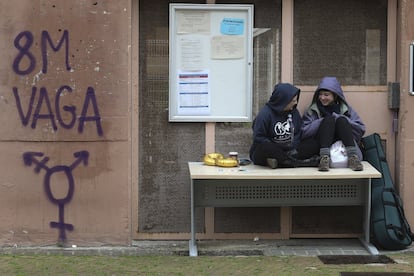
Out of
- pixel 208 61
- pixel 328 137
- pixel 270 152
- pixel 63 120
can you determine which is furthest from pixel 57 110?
pixel 328 137

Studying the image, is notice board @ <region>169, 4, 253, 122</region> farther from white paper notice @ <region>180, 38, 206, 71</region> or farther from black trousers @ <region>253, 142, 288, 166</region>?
black trousers @ <region>253, 142, 288, 166</region>

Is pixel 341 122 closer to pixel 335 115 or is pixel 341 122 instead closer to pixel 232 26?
pixel 335 115

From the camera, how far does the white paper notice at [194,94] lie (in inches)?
248

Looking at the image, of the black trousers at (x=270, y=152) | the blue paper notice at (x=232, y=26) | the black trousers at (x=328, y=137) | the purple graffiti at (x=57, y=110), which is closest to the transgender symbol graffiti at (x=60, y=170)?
the purple graffiti at (x=57, y=110)

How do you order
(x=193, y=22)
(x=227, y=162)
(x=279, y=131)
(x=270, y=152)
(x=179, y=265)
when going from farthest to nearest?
1. (x=193, y=22)
2. (x=279, y=131)
3. (x=227, y=162)
4. (x=270, y=152)
5. (x=179, y=265)

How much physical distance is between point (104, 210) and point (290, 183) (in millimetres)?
1805

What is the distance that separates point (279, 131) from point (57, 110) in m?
2.13

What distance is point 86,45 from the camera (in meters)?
6.09

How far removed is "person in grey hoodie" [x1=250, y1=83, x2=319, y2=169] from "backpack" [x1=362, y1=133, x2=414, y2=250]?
67cm

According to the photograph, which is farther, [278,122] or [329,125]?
[278,122]

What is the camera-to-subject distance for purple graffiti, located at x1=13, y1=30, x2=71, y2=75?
6051 mm

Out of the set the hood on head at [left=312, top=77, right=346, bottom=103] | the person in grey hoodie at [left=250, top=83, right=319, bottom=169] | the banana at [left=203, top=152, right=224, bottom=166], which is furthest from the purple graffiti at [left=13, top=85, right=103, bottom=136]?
the hood on head at [left=312, top=77, right=346, bottom=103]

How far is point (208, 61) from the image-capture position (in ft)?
20.7

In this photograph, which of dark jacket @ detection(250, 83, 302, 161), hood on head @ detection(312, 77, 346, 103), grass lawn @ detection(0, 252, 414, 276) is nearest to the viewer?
grass lawn @ detection(0, 252, 414, 276)
